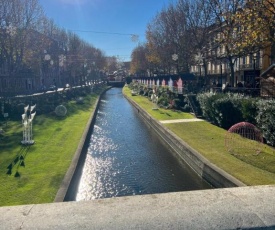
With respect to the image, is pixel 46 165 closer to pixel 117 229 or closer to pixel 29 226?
pixel 29 226

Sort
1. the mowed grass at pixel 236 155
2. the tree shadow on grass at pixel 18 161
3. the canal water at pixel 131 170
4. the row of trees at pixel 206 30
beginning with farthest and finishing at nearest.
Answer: the row of trees at pixel 206 30 < the canal water at pixel 131 170 < the tree shadow on grass at pixel 18 161 < the mowed grass at pixel 236 155

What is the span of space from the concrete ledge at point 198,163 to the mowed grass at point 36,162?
174 inches

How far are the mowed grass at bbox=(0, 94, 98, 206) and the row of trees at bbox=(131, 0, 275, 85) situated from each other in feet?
31.0

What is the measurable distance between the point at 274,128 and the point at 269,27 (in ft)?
15.9

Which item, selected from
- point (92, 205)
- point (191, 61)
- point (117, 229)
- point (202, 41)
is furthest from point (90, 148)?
point (191, 61)

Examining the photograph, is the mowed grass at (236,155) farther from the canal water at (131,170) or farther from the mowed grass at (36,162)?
the mowed grass at (36,162)

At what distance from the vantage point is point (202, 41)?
30.1m

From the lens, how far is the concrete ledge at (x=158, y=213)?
4418 millimetres

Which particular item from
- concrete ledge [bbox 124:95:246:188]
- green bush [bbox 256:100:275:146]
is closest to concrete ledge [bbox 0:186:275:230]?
concrete ledge [bbox 124:95:246:188]

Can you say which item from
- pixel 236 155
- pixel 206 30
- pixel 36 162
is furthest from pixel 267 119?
pixel 206 30

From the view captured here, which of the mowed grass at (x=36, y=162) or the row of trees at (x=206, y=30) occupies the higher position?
the row of trees at (x=206, y=30)

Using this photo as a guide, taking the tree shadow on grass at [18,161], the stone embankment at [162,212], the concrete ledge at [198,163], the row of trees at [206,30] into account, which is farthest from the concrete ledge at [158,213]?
the row of trees at [206,30]

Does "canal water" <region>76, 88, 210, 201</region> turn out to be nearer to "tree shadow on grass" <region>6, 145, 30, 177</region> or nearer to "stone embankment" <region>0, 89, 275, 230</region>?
"tree shadow on grass" <region>6, 145, 30, 177</region>

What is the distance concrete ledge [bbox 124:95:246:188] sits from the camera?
318 inches
